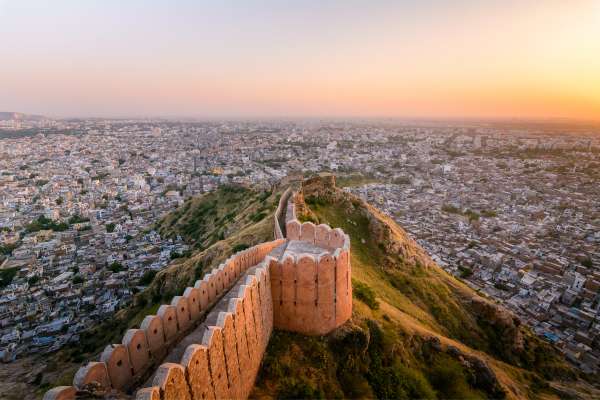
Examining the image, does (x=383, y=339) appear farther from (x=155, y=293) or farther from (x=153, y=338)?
(x=155, y=293)

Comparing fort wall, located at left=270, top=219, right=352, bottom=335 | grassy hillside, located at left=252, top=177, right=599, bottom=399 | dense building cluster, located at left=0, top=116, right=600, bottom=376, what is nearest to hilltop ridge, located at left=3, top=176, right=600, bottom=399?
grassy hillside, located at left=252, top=177, right=599, bottom=399

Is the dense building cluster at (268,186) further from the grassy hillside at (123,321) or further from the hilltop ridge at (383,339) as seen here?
the hilltop ridge at (383,339)

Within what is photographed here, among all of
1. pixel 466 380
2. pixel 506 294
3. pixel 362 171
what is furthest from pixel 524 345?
pixel 362 171

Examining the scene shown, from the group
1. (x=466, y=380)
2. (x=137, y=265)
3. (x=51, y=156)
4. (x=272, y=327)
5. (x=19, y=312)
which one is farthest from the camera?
(x=51, y=156)

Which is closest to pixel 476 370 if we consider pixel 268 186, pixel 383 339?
pixel 383 339

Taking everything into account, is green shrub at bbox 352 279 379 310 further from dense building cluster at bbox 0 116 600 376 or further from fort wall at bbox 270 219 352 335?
dense building cluster at bbox 0 116 600 376

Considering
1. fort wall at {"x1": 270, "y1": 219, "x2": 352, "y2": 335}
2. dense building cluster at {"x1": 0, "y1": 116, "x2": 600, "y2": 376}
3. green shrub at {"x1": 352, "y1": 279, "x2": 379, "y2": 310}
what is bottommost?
dense building cluster at {"x1": 0, "y1": 116, "x2": 600, "y2": 376}

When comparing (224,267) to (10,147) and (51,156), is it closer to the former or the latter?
(51,156)
